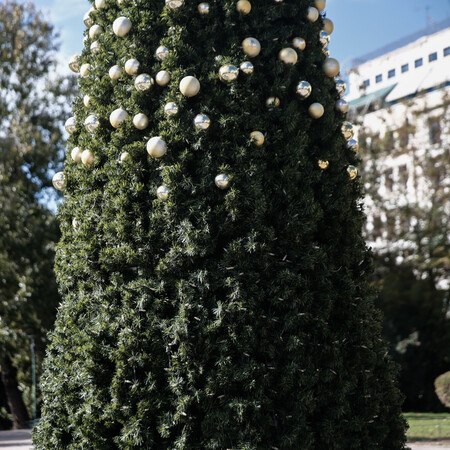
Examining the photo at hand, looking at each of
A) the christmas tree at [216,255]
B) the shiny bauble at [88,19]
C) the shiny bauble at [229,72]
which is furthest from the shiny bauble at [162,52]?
the shiny bauble at [88,19]

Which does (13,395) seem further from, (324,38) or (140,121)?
(324,38)

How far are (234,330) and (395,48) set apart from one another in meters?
52.1

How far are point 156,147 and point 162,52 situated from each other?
1.84 ft

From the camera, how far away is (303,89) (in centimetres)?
317

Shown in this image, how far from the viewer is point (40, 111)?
15.4m

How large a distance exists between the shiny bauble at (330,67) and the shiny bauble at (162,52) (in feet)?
3.03

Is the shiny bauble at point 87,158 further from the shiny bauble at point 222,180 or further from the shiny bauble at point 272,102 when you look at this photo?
the shiny bauble at point 272,102

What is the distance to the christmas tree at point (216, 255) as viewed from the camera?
9.38ft

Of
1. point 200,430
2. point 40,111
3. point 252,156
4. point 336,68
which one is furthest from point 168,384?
point 40,111

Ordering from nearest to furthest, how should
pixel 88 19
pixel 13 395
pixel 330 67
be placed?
pixel 330 67, pixel 88 19, pixel 13 395

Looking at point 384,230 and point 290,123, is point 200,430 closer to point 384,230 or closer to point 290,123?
point 290,123

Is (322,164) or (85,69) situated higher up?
(85,69)

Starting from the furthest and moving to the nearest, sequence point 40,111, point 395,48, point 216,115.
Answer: point 395,48, point 40,111, point 216,115

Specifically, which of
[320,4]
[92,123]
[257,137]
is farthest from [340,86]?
[92,123]
